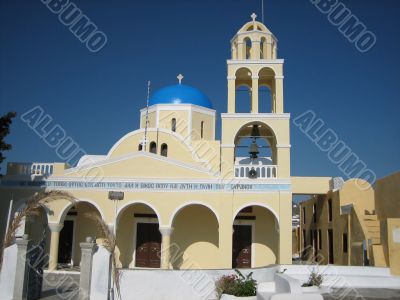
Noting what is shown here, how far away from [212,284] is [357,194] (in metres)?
8.64

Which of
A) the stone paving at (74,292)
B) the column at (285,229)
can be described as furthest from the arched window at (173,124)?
the stone paving at (74,292)

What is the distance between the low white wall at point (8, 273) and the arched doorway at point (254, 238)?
9.11m

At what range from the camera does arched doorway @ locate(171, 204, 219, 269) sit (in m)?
17.6

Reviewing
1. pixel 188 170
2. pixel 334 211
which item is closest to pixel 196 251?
pixel 188 170

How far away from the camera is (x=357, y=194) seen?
17500 mm

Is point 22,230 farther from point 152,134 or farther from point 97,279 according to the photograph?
point 97,279

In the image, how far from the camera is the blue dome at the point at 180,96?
22.4 m

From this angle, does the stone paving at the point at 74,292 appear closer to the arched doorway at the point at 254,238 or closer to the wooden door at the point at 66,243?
the wooden door at the point at 66,243

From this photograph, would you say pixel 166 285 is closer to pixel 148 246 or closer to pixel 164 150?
pixel 148 246

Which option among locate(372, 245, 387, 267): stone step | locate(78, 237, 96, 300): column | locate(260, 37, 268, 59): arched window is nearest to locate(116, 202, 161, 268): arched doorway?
locate(78, 237, 96, 300): column

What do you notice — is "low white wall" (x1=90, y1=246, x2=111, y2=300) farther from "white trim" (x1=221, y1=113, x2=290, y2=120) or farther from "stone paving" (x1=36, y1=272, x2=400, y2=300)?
"white trim" (x1=221, y1=113, x2=290, y2=120)

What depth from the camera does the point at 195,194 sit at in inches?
647

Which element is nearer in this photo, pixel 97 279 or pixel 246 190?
pixel 97 279

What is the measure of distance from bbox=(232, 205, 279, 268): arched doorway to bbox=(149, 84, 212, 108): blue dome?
732cm
